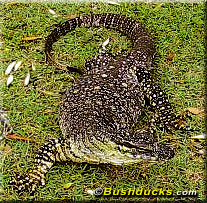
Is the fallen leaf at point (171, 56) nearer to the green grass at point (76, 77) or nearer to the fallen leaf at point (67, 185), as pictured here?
the green grass at point (76, 77)

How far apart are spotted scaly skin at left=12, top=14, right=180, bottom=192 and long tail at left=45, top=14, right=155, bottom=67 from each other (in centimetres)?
2

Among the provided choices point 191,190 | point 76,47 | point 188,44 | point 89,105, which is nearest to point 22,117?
point 89,105

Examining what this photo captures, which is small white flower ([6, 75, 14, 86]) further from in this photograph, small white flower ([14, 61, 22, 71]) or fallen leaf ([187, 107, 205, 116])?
fallen leaf ([187, 107, 205, 116])

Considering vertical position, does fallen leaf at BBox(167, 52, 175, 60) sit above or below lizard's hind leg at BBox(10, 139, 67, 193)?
above

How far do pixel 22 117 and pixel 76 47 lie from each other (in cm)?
189

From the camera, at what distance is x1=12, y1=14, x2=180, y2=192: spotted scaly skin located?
5590mm

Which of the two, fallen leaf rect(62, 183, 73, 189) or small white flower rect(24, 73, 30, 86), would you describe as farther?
small white flower rect(24, 73, 30, 86)

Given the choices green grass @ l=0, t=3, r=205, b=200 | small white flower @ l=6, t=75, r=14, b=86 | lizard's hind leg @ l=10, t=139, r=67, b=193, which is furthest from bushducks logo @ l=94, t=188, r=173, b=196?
small white flower @ l=6, t=75, r=14, b=86

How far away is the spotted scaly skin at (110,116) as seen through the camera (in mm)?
5590

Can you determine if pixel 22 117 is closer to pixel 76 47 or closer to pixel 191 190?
pixel 76 47

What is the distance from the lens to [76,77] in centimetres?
784

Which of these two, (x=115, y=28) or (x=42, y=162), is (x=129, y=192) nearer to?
(x=42, y=162)

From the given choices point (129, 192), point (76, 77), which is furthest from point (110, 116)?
point (76, 77)

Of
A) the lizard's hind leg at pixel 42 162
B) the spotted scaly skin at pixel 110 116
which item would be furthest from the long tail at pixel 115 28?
the lizard's hind leg at pixel 42 162
